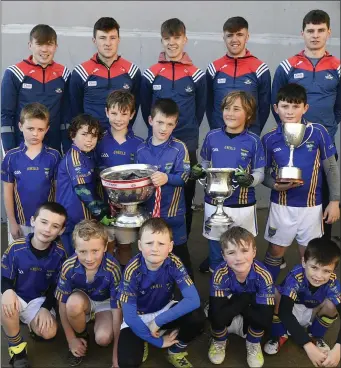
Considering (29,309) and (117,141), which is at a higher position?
(117,141)

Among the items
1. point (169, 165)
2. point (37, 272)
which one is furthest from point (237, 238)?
point (37, 272)

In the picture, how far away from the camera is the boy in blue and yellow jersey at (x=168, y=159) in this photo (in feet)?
11.0

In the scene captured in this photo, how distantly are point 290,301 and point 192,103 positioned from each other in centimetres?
182

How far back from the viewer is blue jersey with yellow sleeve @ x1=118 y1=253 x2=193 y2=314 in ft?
9.25

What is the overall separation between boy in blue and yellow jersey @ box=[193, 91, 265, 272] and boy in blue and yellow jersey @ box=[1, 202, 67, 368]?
1.01m

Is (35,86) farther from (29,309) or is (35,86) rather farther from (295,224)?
(295,224)

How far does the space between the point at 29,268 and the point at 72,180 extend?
61 cm

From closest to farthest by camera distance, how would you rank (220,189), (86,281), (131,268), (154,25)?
(131,268), (86,281), (220,189), (154,25)

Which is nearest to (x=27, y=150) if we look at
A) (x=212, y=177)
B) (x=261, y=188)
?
(x=212, y=177)

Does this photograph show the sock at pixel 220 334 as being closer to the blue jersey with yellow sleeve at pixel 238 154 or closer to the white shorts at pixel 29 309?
the blue jersey with yellow sleeve at pixel 238 154

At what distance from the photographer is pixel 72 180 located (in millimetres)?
3277

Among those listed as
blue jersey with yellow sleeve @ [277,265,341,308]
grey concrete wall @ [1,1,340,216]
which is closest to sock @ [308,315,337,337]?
blue jersey with yellow sleeve @ [277,265,341,308]

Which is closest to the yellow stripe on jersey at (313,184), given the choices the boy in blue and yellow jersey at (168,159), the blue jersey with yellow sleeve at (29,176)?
the boy in blue and yellow jersey at (168,159)

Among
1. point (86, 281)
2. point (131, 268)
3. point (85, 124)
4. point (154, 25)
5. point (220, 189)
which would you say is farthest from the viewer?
point (154, 25)
